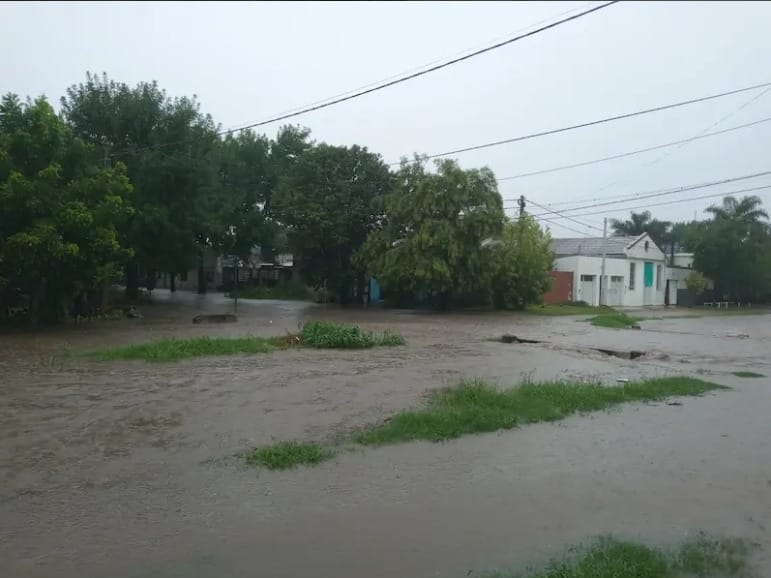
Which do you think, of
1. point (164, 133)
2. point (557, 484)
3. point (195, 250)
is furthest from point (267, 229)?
point (557, 484)

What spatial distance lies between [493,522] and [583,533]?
721 mm

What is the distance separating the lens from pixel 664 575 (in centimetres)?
439

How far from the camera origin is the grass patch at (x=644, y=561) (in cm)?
435

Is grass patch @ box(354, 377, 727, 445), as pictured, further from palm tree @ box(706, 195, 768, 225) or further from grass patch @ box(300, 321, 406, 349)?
palm tree @ box(706, 195, 768, 225)

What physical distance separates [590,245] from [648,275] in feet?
17.5

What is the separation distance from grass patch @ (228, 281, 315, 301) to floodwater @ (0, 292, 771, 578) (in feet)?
121

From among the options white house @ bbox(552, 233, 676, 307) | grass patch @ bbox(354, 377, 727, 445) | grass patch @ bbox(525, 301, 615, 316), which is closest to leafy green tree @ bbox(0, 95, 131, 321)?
grass patch @ bbox(354, 377, 727, 445)

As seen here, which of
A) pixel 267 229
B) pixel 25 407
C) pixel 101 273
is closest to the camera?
pixel 25 407

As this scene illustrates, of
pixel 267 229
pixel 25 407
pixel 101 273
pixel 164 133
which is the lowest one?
pixel 25 407

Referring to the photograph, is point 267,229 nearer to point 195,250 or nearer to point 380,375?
Answer: point 195,250

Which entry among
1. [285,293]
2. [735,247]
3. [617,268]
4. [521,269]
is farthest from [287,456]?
[735,247]

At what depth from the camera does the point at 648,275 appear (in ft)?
166

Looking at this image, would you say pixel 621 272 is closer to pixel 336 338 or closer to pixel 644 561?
pixel 336 338

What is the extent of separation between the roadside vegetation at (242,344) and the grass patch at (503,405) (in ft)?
22.6
